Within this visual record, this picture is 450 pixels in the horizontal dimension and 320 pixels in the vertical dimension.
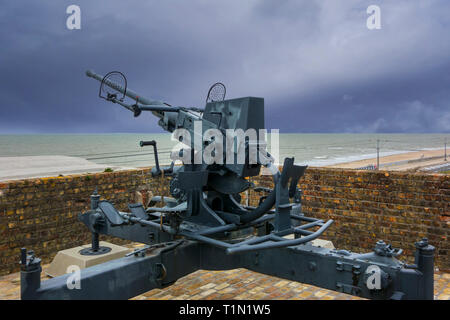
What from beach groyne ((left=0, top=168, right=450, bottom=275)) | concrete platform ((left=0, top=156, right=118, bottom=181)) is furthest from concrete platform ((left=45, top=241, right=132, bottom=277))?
concrete platform ((left=0, top=156, right=118, bottom=181))

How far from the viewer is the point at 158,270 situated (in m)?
3.27

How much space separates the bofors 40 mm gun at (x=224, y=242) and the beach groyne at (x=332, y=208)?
154 cm

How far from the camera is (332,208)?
645 cm

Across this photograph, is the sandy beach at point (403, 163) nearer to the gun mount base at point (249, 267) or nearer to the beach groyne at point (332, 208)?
the beach groyne at point (332, 208)

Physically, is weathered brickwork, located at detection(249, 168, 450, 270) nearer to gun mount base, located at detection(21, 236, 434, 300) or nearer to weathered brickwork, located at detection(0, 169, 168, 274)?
gun mount base, located at detection(21, 236, 434, 300)

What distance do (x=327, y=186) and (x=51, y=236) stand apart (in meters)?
4.37

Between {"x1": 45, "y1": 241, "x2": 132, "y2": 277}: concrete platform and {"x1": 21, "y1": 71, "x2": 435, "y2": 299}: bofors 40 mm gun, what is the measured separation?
78 cm

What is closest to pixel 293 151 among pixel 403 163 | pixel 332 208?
pixel 403 163

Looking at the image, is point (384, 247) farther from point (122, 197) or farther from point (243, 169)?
point (122, 197)

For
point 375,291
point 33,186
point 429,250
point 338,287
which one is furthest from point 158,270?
point 33,186

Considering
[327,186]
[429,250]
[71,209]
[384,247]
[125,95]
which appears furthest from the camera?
[327,186]

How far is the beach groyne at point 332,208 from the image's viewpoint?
5.42m

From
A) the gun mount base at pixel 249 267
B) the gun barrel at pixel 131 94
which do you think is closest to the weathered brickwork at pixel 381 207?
the gun mount base at pixel 249 267

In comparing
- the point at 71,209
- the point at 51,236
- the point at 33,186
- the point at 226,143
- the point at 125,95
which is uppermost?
the point at 125,95
